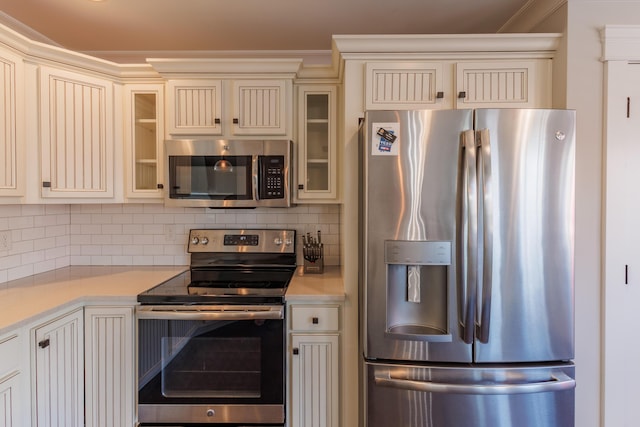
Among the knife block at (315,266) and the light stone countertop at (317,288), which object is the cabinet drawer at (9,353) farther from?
the knife block at (315,266)

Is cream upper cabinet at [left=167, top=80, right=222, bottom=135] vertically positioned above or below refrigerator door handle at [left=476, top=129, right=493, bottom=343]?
above

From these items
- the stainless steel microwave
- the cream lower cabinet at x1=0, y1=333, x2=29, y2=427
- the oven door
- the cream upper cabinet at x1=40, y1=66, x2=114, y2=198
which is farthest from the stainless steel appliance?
the cream upper cabinet at x1=40, y1=66, x2=114, y2=198

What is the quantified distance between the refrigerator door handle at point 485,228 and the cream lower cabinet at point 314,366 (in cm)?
72

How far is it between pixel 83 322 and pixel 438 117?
6.45 ft

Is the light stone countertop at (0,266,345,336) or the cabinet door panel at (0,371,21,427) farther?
the light stone countertop at (0,266,345,336)

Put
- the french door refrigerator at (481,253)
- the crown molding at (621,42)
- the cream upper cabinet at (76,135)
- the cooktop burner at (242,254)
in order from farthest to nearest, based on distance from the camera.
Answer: the cooktop burner at (242,254)
the cream upper cabinet at (76,135)
the crown molding at (621,42)
the french door refrigerator at (481,253)

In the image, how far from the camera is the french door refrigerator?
1542 millimetres

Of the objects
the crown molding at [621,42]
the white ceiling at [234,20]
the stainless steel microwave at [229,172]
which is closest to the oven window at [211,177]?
the stainless steel microwave at [229,172]

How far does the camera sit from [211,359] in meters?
1.86

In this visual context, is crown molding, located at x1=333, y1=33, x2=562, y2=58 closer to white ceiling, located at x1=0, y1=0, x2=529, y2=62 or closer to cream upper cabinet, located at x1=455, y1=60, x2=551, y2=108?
cream upper cabinet, located at x1=455, y1=60, x2=551, y2=108

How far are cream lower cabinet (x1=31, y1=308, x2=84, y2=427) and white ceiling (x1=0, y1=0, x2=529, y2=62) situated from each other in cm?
167

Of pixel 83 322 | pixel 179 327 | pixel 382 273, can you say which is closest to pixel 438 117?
pixel 382 273

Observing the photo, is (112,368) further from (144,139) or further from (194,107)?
(194,107)

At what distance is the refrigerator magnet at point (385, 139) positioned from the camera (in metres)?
1.59
